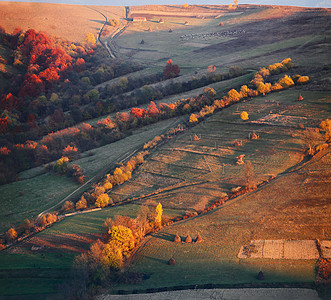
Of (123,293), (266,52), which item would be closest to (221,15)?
(266,52)

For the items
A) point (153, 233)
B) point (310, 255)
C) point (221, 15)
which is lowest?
point (153, 233)

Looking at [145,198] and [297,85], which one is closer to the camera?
[145,198]

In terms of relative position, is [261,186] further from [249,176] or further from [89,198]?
[89,198]

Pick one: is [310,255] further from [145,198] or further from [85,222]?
[85,222]

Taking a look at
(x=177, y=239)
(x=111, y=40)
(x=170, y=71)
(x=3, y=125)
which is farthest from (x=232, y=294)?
(x=111, y=40)

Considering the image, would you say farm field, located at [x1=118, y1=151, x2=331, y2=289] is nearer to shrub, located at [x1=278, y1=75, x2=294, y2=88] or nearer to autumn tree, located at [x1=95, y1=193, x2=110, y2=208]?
autumn tree, located at [x1=95, y1=193, x2=110, y2=208]

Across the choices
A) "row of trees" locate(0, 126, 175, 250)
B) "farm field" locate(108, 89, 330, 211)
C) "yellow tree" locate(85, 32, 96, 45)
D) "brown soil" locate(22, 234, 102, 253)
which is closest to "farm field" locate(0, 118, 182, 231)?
"row of trees" locate(0, 126, 175, 250)

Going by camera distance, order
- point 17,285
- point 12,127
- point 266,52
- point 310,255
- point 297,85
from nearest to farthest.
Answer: point 310,255 < point 17,285 < point 297,85 < point 12,127 < point 266,52

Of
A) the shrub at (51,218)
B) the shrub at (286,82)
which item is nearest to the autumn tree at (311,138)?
the shrub at (286,82)
